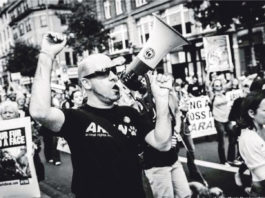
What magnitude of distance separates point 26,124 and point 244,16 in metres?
12.3

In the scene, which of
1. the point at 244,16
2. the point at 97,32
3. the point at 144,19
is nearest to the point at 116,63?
the point at 244,16

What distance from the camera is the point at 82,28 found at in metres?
27.1

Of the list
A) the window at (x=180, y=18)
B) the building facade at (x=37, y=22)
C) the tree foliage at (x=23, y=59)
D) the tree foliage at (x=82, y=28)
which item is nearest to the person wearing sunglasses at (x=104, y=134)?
the window at (x=180, y=18)

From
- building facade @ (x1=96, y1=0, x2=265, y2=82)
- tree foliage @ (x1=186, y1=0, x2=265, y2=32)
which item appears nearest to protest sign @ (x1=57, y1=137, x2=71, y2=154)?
tree foliage @ (x1=186, y1=0, x2=265, y2=32)

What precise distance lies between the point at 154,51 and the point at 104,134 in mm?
1215

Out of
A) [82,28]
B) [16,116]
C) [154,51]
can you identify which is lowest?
[16,116]

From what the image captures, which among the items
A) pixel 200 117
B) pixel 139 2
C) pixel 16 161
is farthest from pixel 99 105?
pixel 139 2

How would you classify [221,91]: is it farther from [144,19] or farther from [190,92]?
[144,19]

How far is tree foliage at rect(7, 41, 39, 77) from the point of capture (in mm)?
45188

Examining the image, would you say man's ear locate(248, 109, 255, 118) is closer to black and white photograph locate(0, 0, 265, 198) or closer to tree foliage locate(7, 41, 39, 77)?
black and white photograph locate(0, 0, 265, 198)

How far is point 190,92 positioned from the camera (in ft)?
43.0

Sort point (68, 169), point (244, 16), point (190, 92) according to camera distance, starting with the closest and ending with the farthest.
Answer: point (68, 169)
point (190, 92)
point (244, 16)

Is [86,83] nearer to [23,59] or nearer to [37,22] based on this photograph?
[23,59]

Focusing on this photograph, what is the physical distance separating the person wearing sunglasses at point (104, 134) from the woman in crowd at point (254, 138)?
2.37 ft
